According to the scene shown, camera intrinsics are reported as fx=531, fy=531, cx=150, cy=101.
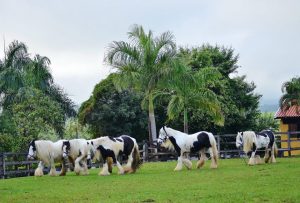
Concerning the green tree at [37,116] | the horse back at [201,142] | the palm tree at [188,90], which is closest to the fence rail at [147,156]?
the palm tree at [188,90]

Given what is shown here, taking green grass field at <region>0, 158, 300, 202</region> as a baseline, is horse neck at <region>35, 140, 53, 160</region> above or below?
above

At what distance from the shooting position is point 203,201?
11602 millimetres

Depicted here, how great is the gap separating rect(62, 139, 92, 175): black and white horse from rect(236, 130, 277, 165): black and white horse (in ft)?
22.1

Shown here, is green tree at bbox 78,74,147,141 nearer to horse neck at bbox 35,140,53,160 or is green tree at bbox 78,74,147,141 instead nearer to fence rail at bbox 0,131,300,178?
fence rail at bbox 0,131,300,178

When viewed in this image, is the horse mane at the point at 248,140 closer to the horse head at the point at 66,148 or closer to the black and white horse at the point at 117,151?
the black and white horse at the point at 117,151

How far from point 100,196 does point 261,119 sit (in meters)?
41.6

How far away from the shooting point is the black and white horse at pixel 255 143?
23328 millimetres

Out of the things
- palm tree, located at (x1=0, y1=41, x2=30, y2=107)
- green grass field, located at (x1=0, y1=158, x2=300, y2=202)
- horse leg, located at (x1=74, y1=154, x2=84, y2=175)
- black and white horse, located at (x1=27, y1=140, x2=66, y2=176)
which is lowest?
green grass field, located at (x1=0, y1=158, x2=300, y2=202)

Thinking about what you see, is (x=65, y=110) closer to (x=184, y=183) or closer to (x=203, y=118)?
(x=203, y=118)

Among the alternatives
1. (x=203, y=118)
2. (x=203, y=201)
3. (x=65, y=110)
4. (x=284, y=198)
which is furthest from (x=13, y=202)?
(x=203, y=118)

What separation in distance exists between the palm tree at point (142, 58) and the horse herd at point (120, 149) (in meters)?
9.84

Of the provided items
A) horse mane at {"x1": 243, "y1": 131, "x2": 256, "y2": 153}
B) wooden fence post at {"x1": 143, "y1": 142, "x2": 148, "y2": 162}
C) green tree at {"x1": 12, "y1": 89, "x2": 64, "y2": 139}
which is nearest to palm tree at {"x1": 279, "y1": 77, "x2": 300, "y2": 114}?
wooden fence post at {"x1": 143, "y1": 142, "x2": 148, "y2": 162}

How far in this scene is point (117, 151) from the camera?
21.6 metres

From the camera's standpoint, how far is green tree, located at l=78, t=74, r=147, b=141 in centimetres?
4147
